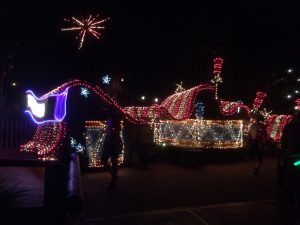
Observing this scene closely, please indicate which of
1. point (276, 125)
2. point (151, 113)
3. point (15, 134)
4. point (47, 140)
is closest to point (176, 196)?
point (47, 140)

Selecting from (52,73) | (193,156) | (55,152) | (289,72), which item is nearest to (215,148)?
(193,156)

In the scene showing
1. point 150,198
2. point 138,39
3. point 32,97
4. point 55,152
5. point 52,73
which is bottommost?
point 150,198

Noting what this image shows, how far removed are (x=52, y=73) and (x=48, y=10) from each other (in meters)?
3.21

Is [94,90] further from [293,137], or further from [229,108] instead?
[229,108]

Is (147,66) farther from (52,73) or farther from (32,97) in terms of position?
(32,97)

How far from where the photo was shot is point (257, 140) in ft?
42.9

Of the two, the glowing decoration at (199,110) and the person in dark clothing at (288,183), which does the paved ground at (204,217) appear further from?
the glowing decoration at (199,110)

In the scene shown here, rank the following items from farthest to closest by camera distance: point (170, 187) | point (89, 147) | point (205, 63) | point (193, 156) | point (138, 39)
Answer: point (138, 39) → point (205, 63) → point (193, 156) → point (89, 147) → point (170, 187)

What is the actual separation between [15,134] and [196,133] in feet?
19.5

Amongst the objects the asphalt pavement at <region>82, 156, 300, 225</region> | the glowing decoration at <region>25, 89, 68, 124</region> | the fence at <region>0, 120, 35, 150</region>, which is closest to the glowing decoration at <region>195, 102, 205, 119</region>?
the asphalt pavement at <region>82, 156, 300, 225</region>

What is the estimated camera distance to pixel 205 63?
2211cm

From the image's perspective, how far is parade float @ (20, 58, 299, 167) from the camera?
1158 cm

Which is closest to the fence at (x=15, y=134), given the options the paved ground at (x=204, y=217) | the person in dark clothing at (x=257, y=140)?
the person in dark clothing at (x=257, y=140)

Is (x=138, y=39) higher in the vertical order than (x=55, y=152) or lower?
higher
